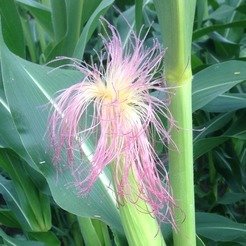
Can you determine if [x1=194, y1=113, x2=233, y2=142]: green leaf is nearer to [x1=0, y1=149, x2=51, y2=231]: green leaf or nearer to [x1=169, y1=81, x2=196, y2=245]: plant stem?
[x1=0, y1=149, x2=51, y2=231]: green leaf

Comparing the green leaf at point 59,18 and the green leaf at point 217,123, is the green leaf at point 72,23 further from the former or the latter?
the green leaf at point 217,123

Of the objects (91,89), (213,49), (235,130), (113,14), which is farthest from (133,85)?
(113,14)

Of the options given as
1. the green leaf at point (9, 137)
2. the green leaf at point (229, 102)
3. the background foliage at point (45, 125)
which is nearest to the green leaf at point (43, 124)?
the background foliage at point (45, 125)

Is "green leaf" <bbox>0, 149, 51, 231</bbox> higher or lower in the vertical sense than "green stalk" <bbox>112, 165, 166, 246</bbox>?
lower

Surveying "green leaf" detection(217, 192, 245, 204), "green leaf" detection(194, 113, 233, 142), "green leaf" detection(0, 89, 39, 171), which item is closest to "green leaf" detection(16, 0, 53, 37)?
"green leaf" detection(0, 89, 39, 171)

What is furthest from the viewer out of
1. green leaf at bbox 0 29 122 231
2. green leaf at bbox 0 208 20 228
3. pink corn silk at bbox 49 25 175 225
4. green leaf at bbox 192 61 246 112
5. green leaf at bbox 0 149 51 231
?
green leaf at bbox 0 208 20 228

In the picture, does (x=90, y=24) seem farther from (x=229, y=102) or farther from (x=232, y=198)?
(x=232, y=198)
